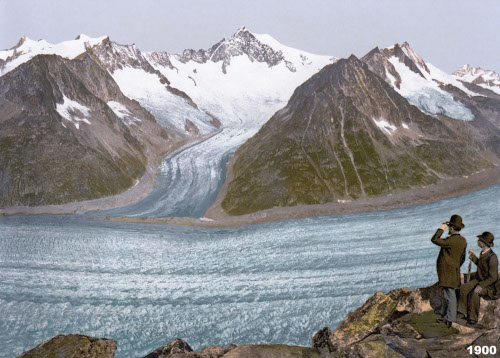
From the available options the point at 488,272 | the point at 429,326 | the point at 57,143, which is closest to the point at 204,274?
the point at 429,326

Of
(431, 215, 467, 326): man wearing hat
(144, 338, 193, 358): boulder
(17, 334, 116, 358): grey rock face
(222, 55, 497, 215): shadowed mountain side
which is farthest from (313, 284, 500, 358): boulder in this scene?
(222, 55, 497, 215): shadowed mountain side

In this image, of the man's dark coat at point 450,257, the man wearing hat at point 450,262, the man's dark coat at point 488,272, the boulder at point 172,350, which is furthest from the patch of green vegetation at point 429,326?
the boulder at point 172,350

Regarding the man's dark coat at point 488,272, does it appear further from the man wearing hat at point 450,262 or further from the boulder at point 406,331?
the man wearing hat at point 450,262

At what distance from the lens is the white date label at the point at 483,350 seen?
1450cm

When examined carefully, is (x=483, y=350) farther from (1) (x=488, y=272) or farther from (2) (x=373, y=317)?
(2) (x=373, y=317)

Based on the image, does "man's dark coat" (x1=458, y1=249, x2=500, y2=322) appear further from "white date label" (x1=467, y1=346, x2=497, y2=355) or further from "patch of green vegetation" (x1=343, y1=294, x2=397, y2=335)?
"patch of green vegetation" (x1=343, y1=294, x2=397, y2=335)

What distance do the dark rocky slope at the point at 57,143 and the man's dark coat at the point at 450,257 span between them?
292 ft

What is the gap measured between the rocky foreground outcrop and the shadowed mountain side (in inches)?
2448

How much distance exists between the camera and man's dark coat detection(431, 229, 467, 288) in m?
15.4

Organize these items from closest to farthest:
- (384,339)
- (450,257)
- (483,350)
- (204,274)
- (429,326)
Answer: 1. (483,350)
2. (450,257)
3. (384,339)
4. (429,326)
5. (204,274)

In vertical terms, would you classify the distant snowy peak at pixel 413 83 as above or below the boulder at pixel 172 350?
above

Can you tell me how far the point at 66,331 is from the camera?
134 feet

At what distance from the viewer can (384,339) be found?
16234mm

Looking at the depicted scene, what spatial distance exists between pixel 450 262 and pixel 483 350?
3201mm
